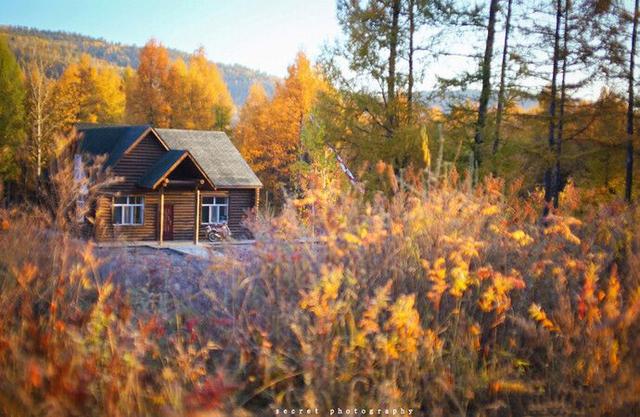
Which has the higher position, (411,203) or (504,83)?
(504,83)

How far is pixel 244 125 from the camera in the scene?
139 feet

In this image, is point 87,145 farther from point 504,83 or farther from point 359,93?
point 504,83

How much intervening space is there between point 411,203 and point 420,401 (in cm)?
281

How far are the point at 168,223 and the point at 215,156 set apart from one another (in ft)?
12.9

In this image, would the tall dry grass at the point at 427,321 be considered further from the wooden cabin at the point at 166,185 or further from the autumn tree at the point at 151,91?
the autumn tree at the point at 151,91

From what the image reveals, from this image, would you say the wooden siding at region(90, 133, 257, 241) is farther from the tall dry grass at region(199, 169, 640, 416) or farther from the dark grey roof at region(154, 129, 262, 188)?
the tall dry grass at region(199, 169, 640, 416)

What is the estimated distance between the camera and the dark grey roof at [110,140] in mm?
24578

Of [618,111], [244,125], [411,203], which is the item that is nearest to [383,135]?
[618,111]

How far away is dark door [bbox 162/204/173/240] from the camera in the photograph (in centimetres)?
2544

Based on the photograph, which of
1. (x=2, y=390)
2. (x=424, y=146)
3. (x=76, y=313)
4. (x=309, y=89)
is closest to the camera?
(x=2, y=390)

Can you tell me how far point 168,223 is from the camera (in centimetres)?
2553

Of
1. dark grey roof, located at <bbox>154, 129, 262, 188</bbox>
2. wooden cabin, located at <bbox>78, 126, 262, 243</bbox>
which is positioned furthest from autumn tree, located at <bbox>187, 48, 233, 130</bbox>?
wooden cabin, located at <bbox>78, 126, 262, 243</bbox>

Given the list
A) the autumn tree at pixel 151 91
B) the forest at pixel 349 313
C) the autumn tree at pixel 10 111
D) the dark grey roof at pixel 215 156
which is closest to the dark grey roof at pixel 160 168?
the dark grey roof at pixel 215 156

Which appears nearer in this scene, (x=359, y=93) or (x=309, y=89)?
(x=359, y=93)
